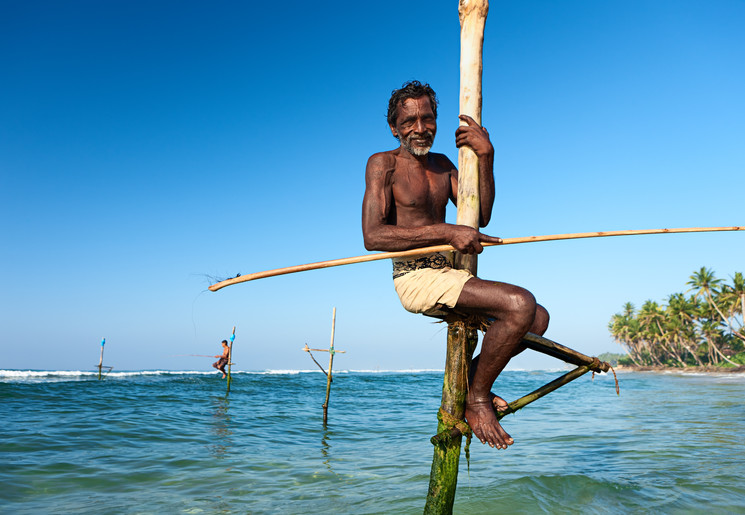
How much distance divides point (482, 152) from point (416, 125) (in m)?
0.48

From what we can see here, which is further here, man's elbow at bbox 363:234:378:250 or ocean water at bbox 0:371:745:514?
ocean water at bbox 0:371:745:514

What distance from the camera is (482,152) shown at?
10.4 feet

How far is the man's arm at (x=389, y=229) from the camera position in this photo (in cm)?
289

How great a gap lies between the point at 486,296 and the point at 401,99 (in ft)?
4.76

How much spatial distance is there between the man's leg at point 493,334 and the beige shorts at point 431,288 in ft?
0.21

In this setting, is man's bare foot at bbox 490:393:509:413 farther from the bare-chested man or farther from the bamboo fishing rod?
the bamboo fishing rod

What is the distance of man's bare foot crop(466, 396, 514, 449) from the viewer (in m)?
2.98

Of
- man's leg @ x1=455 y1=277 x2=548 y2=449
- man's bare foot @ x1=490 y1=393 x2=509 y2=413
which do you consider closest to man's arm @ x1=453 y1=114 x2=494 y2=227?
man's leg @ x1=455 y1=277 x2=548 y2=449

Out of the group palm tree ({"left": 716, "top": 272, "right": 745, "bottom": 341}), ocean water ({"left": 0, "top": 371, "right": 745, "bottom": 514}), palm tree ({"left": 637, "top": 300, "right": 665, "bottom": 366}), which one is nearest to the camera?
ocean water ({"left": 0, "top": 371, "right": 745, "bottom": 514})

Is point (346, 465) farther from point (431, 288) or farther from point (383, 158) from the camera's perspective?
point (383, 158)

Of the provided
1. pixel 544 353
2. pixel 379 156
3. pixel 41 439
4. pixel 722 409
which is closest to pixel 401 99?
pixel 379 156

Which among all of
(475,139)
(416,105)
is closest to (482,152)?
(475,139)

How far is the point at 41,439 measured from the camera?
10828 millimetres

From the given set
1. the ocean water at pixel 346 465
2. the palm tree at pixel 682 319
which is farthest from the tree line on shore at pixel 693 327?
the ocean water at pixel 346 465
